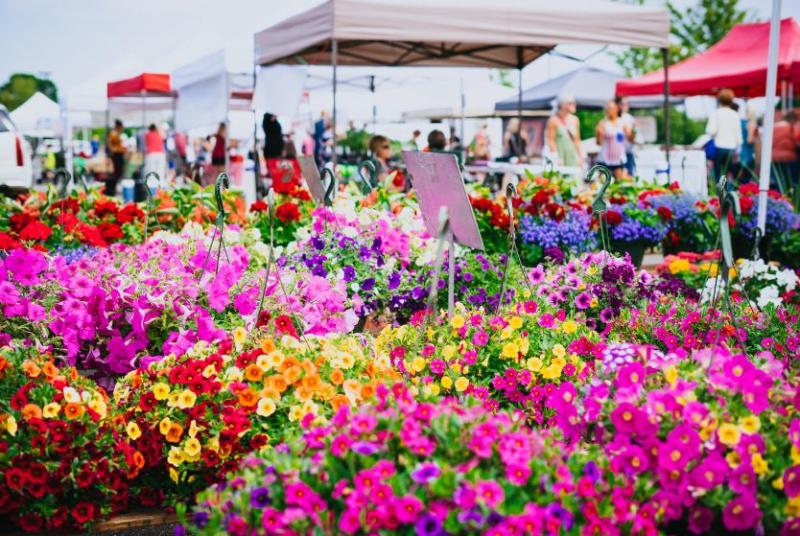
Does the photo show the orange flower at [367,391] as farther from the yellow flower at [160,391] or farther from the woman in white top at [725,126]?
the woman in white top at [725,126]

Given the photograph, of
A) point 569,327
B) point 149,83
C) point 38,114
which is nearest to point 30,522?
point 569,327

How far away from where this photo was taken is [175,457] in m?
2.49

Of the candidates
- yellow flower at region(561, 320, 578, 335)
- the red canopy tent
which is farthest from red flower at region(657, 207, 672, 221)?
the red canopy tent

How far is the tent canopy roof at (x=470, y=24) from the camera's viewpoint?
7.82 meters

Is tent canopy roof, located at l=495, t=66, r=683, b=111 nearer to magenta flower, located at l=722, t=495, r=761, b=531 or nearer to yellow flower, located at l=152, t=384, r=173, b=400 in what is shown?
yellow flower, located at l=152, t=384, r=173, b=400

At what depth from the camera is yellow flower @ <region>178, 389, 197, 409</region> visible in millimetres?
2525

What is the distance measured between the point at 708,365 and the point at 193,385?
1.38 m

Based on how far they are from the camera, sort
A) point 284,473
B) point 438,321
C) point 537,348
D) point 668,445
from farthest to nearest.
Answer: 1. point 438,321
2. point 537,348
3. point 668,445
4. point 284,473

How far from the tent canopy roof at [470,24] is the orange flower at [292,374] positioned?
5.58 meters

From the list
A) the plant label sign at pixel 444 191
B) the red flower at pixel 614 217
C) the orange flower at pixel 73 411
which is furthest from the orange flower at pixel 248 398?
the red flower at pixel 614 217

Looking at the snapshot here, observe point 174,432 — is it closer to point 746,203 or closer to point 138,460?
point 138,460

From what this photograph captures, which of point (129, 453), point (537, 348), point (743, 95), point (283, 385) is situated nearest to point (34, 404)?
point (129, 453)

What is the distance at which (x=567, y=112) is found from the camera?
1054 centimetres

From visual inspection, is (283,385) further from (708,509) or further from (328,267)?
(328,267)
